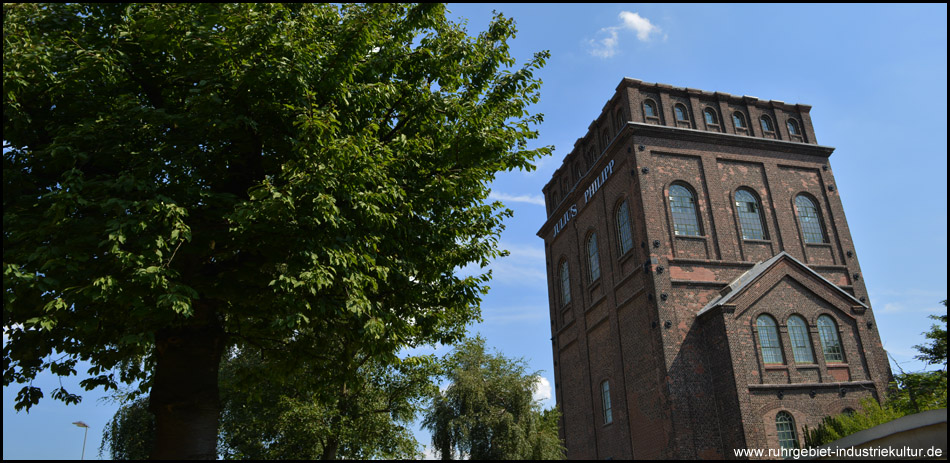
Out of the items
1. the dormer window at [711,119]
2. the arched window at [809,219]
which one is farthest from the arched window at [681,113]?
the arched window at [809,219]

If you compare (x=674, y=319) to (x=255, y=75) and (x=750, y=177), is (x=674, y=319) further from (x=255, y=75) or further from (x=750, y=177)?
(x=255, y=75)

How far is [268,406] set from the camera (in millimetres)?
21859

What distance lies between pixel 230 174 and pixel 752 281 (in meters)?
19.8

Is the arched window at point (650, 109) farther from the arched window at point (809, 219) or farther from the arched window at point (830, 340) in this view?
the arched window at point (830, 340)

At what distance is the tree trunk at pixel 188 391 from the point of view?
8477 millimetres

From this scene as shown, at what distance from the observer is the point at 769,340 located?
2217 cm

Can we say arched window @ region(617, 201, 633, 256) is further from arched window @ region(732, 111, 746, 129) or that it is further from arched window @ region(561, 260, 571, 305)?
arched window @ region(732, 111, 746, 129)

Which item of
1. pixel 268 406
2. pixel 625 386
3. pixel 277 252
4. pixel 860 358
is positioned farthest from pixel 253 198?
pixel 860 358

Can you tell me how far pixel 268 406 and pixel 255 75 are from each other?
17.0 metres

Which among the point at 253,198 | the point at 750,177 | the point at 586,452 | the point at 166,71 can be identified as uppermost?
the point at 750,177

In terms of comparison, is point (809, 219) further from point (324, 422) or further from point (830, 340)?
point (324, 422)

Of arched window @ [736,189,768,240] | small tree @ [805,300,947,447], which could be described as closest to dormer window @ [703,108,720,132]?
arched window @ [736,189,768,240]

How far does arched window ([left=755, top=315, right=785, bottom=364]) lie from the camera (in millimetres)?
21859

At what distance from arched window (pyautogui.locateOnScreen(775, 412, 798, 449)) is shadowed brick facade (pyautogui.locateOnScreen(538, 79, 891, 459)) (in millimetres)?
164
